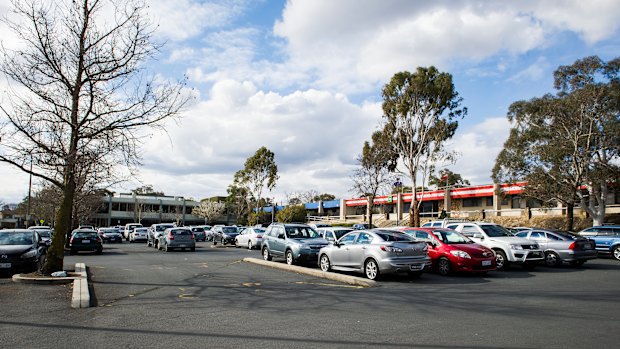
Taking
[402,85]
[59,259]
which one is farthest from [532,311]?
[402,85]

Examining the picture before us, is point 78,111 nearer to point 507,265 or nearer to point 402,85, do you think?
point 507,265

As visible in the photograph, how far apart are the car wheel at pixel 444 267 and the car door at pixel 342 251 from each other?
2.98 meters

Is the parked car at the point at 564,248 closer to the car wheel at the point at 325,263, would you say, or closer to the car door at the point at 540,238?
the car door at the point at 540,238

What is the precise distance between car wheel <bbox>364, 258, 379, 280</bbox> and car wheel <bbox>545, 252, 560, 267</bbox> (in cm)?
914

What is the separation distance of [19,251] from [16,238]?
6.40ft

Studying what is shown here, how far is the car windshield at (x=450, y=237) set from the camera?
16.1m

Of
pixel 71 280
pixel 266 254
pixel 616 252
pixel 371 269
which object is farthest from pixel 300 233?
pixel 616 252

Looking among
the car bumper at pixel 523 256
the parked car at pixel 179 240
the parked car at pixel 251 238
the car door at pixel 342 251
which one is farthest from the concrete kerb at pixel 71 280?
the parked car at pixel 251 238

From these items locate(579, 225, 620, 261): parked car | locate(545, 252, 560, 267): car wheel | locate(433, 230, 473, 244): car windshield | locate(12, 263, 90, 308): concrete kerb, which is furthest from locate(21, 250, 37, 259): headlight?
locate(579, 225, 620, 261): parked car

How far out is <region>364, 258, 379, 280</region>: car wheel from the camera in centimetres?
1398

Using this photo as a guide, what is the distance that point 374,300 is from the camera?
10469 mm

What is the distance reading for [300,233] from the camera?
1961 cm

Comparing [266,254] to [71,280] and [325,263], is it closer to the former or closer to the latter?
[325,263]

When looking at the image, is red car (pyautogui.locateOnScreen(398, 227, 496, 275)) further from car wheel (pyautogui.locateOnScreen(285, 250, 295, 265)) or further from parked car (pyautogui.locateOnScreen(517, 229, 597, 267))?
parked car (pyautogui.locateOnScreen(517, 229, 597, 267))
